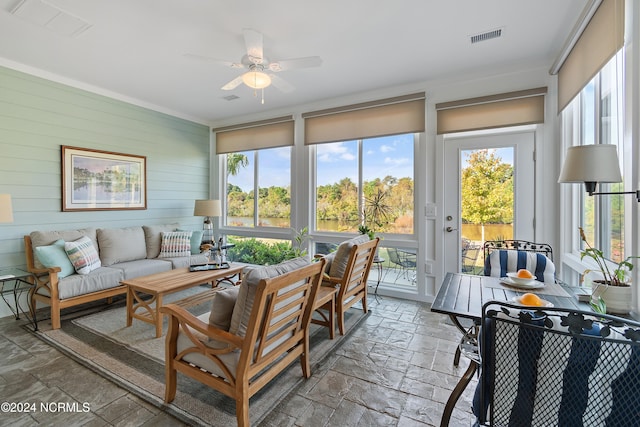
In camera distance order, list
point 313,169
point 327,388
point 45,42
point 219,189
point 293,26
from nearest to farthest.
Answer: point 327,388
point 293,26
point 45,42
point 313,169
point 219,189

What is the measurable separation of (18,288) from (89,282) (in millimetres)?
956

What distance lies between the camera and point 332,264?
3094 mm

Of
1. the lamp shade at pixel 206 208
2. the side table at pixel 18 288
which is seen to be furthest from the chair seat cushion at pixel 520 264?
the side table at pixel 18 288

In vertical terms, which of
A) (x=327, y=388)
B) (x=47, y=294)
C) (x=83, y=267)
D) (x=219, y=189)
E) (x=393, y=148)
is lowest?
(x=327, y=388)

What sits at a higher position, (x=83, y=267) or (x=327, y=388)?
(x=83, y=267)

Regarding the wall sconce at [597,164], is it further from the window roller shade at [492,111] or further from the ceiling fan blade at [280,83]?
the ceiling fan blade at [280,83]

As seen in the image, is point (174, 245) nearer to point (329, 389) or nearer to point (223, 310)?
point (223, 310)

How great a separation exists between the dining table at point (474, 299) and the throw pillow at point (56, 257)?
3.80 meters

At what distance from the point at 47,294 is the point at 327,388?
3.19 meters

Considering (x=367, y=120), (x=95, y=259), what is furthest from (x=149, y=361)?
(x=367, y=120)

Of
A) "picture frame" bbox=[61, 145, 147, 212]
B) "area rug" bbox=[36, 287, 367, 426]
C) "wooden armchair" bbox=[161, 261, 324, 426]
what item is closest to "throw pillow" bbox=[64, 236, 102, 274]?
"area rug" bbox=[36, 287, 367, 426]

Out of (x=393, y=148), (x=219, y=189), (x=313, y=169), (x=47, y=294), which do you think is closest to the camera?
(x=47, y=294)

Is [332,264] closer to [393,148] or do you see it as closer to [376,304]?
[376,304]

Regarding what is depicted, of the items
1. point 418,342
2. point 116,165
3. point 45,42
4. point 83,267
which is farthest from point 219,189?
point 418,342
